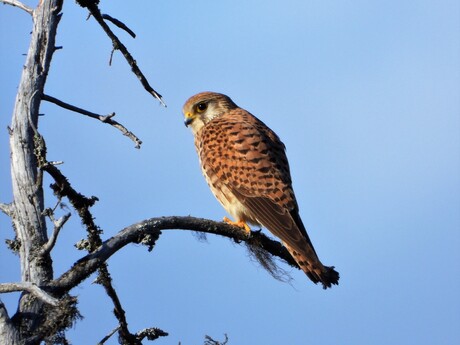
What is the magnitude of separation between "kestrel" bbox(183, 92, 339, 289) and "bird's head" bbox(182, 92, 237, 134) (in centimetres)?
25

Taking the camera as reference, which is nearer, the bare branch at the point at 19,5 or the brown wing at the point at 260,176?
the bare branch at the point at 19,5

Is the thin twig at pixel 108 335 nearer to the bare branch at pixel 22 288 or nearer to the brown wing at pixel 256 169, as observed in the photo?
the bare branch at pixel 22 288

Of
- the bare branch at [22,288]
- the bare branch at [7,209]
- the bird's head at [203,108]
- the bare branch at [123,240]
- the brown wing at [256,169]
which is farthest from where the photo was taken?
the bird's head at [203,108]

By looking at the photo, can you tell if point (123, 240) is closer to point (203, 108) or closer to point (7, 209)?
point (7, 209)

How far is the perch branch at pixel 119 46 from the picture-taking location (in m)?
4.58

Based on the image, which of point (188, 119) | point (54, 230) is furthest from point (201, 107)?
point (54, 230)

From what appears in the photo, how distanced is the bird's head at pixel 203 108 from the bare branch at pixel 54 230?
2938mm

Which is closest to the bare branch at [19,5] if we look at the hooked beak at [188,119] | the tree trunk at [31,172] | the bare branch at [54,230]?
the tree trunk at [31,172]

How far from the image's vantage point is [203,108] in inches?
254

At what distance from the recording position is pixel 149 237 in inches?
146

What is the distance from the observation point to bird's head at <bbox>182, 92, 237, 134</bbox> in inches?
251

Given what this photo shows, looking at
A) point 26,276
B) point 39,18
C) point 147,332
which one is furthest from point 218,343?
point 39,18

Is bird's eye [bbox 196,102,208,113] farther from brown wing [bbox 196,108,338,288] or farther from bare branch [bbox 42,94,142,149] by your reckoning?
bare branch [bbox 42,94,142,149]

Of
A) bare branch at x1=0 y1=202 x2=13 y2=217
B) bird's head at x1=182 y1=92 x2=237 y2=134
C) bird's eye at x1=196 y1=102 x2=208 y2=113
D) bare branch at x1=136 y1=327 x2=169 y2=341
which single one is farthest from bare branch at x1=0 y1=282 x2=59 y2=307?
bird's eye at x1=196 y1=102 x2=208 y2=113
